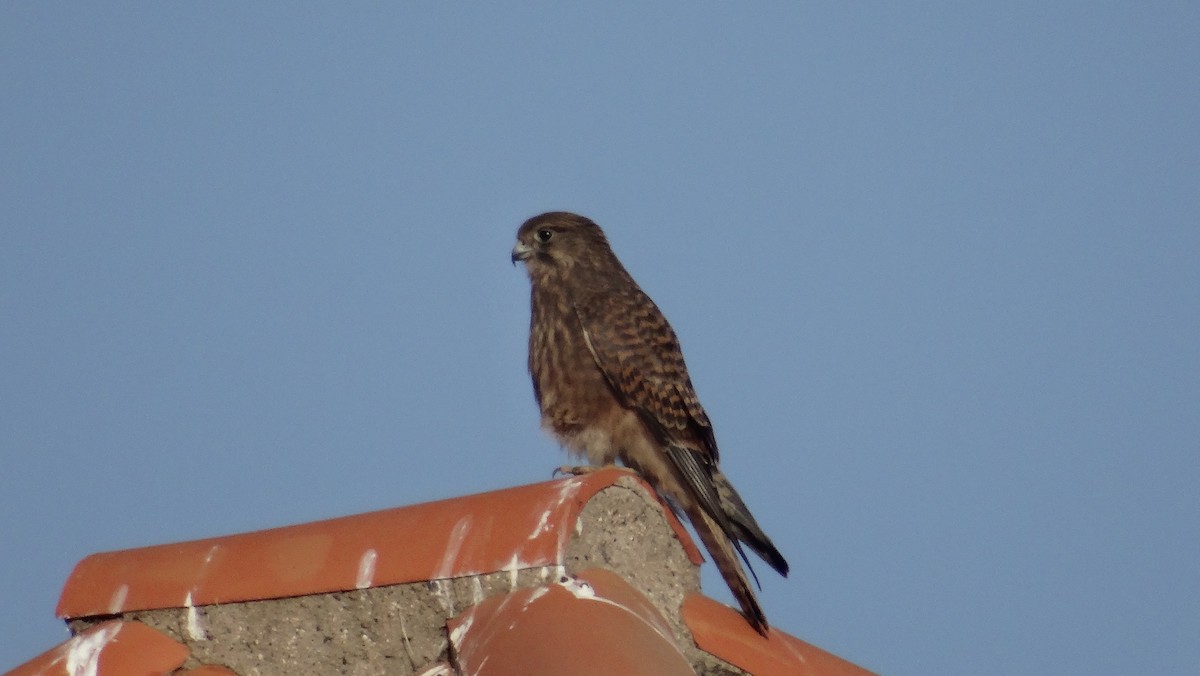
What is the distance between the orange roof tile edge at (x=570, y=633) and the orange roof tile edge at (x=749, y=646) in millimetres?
197

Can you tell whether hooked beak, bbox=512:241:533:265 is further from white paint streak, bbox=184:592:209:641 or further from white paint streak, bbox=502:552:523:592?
white paint streak, bbox=502:552:523:592

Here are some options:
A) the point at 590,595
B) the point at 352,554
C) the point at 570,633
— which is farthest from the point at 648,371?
the point at 570,633

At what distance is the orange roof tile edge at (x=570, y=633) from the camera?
86.0 inches

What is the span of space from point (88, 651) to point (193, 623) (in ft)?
0.85

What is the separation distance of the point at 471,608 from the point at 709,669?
49 cm

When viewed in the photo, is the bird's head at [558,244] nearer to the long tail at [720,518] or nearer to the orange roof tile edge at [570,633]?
the long tail at [720,518]

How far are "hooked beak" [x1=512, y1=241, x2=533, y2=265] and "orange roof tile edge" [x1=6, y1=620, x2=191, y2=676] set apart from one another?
2070 mm

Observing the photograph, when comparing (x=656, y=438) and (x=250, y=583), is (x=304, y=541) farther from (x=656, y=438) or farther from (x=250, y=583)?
(x=656, y=438)

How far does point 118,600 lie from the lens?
309 cm

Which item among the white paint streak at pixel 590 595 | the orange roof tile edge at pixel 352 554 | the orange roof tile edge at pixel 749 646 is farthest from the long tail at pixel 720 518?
the white paint streak at pixel 590 595

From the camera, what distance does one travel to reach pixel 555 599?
7.93ft

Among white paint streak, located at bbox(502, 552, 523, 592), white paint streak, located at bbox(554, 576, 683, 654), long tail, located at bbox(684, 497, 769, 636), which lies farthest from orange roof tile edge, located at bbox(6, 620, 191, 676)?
long tail, located at bbox(684, 497, 769, 636)

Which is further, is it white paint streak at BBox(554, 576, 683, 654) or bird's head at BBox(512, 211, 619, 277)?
bird's head at BBox(512, 211, 619, 277)

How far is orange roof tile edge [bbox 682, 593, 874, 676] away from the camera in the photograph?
9.05ft
